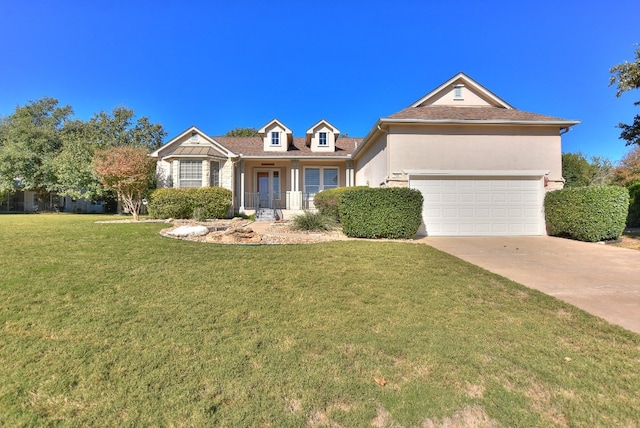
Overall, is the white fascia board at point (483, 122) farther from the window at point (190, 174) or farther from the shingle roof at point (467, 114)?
the window at point (190, 174)

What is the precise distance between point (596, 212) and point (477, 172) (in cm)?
355

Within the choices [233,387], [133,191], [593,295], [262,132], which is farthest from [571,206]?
[133,191]

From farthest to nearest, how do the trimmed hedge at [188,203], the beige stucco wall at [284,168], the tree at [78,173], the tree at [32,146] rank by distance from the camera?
1. the tree at [32,146]
2. the tree at [78,173]
3. the beige stucco wall at [284,168]
4. the trimmed hedge at [188,203]

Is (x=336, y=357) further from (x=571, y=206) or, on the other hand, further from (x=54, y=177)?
(x=54, y=177)

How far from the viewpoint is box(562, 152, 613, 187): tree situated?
22781 millimetres

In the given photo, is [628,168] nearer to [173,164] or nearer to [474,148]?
[474,148]

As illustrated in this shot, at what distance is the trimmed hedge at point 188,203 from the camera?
14672 mm

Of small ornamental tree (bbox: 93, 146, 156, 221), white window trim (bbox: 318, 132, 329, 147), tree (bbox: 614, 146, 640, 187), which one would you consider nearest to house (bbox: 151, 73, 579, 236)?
white window trim (bbox: 318, 132, 329, 147)

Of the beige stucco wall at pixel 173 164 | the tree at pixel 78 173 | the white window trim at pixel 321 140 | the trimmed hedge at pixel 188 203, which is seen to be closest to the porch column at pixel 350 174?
the white window trim at pixel 321 140

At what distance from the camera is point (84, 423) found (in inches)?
80.3

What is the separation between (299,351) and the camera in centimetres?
Result: 296

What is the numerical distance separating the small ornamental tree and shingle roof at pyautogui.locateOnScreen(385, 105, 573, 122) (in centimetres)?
1327

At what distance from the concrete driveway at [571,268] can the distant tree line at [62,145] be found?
55.0 ft

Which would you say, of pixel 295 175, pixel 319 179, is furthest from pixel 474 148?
pixel 295 175
